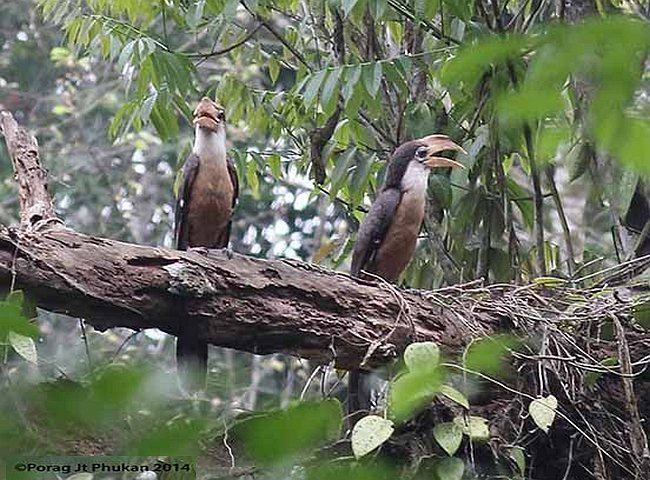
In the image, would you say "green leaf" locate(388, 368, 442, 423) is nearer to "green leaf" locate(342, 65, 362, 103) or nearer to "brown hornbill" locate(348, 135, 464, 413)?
"green leaf" locate(342, 65, 362, 103)

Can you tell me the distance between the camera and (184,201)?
4.07 m

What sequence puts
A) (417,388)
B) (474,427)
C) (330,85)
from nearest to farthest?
1. (417,388)
2. (474,427)
3. (330,85)

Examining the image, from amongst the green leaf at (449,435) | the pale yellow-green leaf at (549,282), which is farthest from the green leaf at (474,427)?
the pale yellow-green leaf at (549,282)

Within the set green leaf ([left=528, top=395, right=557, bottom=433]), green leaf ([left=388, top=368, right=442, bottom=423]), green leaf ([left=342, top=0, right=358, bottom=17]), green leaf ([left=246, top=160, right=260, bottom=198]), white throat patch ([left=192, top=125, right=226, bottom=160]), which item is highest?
green leaf ([left=342, top=0, right=358, bottom=17])

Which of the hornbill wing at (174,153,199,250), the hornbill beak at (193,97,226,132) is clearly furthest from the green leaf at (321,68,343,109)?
the hornbill wing at (174,153,199,250)

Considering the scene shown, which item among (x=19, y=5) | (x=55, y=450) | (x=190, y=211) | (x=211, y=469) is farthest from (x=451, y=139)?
(x=19, y=5)

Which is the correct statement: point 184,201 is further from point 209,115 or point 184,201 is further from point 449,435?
point 449,435

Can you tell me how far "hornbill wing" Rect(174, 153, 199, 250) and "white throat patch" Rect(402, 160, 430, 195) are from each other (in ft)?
2.93

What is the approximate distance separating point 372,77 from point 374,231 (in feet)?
2.45

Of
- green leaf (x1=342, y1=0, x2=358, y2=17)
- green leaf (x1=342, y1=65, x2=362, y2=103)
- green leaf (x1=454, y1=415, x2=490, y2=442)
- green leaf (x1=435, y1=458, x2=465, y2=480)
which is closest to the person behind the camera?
green leaf (x1=435, y1=458, x2=465, y2=480)

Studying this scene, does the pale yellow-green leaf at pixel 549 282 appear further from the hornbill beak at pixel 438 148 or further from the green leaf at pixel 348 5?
the green leaf at pixel 348 5

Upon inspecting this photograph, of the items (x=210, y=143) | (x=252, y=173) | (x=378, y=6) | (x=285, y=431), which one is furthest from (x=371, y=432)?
(x=252, y=173)

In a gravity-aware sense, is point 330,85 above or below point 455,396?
above

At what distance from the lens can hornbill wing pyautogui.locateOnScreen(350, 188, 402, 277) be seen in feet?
12.8
